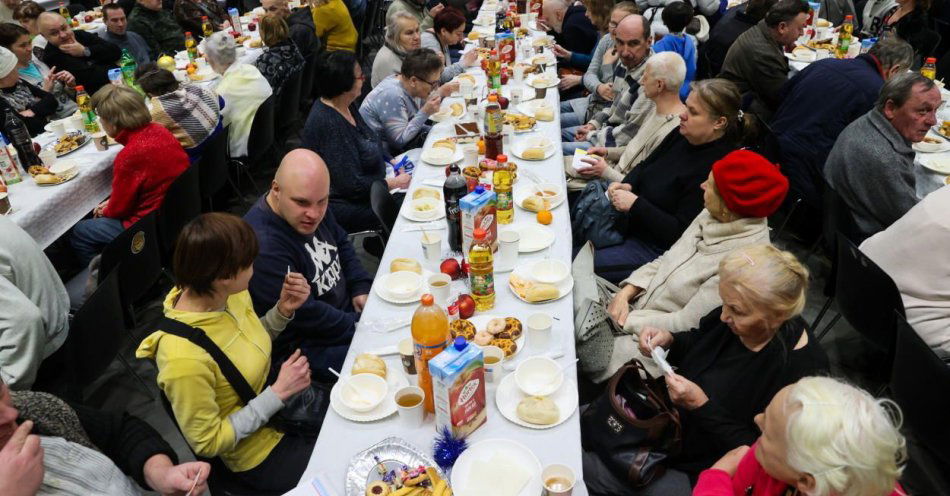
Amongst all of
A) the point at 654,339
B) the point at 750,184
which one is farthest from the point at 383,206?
the point at 750,184

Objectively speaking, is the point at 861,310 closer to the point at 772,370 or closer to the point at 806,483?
the point at 772,370

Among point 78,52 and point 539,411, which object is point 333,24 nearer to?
point 78,52

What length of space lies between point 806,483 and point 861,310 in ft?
5.47

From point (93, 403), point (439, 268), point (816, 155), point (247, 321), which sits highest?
point (247, 321)

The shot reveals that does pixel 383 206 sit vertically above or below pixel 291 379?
below

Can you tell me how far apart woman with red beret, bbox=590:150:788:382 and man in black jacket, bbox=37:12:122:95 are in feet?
19.6

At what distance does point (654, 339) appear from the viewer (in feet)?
7.90

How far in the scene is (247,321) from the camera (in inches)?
85.7

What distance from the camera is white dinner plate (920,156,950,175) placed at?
135 inches

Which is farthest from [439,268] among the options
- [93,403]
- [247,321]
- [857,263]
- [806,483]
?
[93,403]

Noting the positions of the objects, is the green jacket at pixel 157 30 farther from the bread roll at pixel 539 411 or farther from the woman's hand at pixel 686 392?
the woman's hand at pixel 686 392

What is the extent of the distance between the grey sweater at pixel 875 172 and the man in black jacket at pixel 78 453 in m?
3.59

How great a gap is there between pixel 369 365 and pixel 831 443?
139 centimetres

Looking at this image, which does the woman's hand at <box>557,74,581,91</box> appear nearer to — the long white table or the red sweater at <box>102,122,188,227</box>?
the long white table
